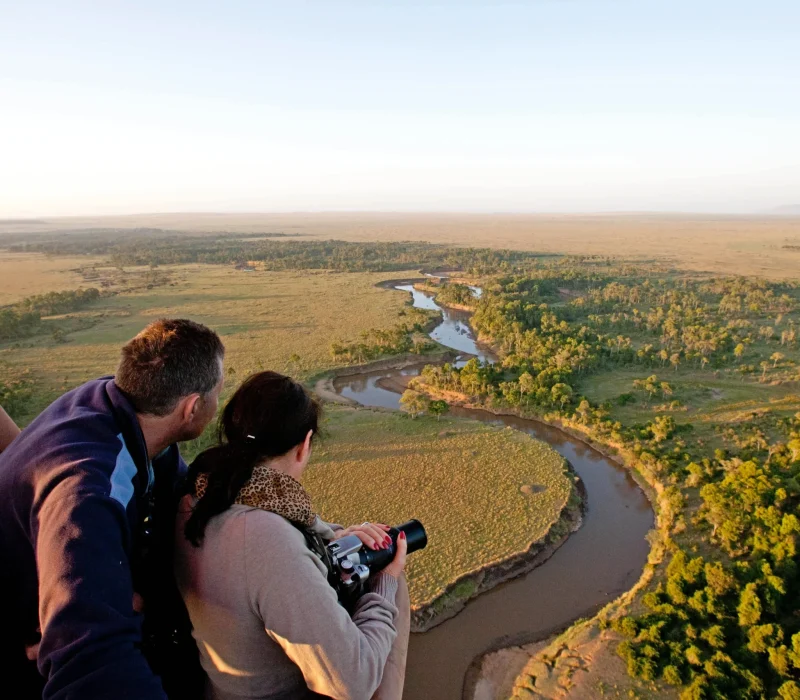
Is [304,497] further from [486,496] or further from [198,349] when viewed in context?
[486,496]

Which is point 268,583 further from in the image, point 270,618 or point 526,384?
point 526,384

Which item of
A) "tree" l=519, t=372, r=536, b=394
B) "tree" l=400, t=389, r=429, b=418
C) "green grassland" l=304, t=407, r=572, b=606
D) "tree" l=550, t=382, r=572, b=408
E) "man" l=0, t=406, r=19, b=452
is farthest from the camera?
"tree" l=519, t=372, r=536, b=394

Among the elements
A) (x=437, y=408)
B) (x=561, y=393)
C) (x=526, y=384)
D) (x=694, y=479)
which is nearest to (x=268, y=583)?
(x=694, y=479)

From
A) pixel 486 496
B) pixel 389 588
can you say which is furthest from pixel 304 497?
pixel 486 496

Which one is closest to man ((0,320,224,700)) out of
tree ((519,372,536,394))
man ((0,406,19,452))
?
man ((0,406,19,452))

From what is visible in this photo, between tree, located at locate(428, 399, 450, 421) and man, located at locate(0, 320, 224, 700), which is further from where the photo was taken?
tree, located at locate(428, 399, 450, 421)

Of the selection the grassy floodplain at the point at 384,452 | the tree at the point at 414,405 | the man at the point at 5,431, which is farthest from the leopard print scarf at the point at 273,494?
the tree at the point at 414,405

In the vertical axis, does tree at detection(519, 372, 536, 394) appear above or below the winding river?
above

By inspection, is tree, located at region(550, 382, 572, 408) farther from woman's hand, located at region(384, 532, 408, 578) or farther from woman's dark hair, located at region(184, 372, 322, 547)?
woman's dark hair, located at region(184, 372, 322, 547)
